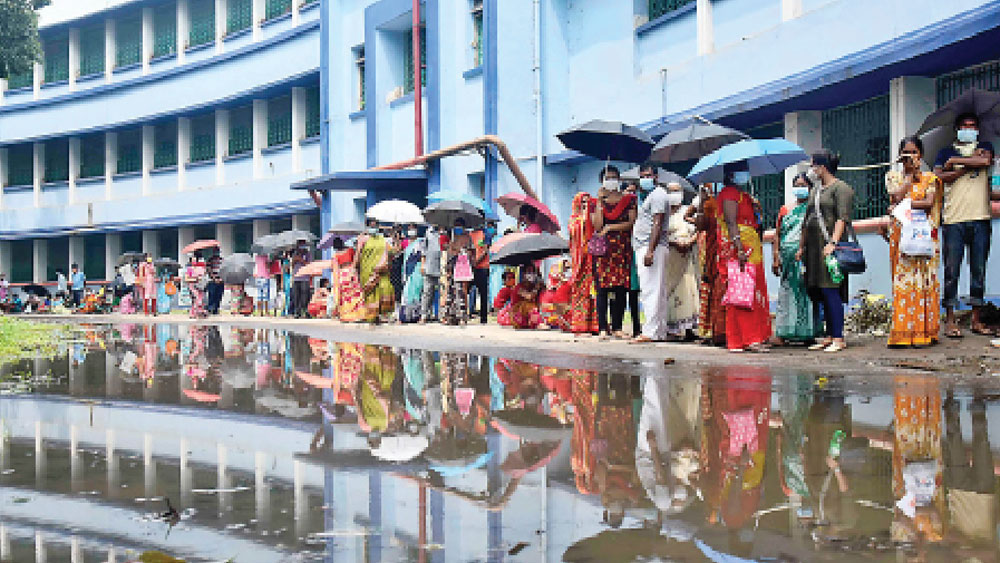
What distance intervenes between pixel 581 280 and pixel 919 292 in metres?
4.82

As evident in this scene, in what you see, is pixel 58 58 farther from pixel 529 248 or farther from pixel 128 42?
pixel 529 248

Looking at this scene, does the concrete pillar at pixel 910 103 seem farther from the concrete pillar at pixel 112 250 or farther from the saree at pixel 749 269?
the concrete pillar at pixel 112 250

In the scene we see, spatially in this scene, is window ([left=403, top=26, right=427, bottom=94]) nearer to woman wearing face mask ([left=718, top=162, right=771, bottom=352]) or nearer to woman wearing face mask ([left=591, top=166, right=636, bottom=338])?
woman wearing face mask ([left=591, top=166, right=636, bottom=338])

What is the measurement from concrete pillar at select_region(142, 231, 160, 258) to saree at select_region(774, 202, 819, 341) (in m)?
32.0

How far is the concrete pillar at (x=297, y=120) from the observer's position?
32.2 meters

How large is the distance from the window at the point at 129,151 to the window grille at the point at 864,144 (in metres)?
30.7

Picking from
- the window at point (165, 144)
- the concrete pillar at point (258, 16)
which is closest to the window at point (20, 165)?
the window at point (165, 144)

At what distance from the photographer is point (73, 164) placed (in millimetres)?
41031

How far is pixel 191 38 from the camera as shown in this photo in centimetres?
3650

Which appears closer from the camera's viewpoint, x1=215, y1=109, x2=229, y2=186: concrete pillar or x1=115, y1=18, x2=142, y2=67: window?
x1=215, y1=109, x2=229, y2=186: concrete pillar

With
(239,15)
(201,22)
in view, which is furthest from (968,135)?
(201,22)

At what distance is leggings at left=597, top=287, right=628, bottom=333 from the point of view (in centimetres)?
1275

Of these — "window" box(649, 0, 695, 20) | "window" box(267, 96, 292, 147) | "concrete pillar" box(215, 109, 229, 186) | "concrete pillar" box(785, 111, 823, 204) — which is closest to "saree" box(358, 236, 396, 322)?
"window" box(649, 0, 695, 20)

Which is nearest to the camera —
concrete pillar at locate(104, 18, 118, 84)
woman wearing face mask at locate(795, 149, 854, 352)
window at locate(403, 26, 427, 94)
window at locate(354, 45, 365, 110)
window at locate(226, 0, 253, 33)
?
woman wearing face mask at locate(795, 149, 854, 352)
